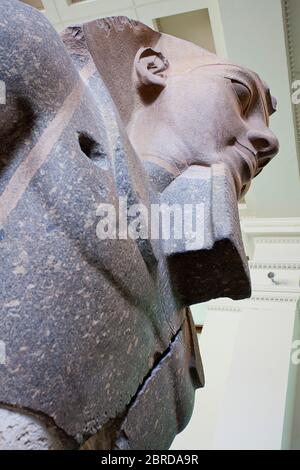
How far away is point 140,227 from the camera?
1134 millimetres

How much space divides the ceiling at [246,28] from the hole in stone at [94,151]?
3.07 metres

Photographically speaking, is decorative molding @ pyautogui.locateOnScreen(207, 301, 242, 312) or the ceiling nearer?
the ceiling

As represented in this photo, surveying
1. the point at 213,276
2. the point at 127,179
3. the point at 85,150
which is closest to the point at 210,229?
the point at 213,276

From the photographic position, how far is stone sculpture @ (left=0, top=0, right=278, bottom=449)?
877mm

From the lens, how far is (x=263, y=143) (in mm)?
1738

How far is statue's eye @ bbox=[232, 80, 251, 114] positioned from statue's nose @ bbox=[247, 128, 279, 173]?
0.36 ft

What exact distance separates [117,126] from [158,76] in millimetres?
578

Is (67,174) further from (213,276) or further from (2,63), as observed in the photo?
(213,276)

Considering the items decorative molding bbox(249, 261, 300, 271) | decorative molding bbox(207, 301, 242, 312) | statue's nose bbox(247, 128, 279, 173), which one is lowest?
decorative molding bbox(207, 301, 242, 312)

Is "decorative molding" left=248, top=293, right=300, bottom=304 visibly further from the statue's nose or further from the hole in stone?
the hole in stone
